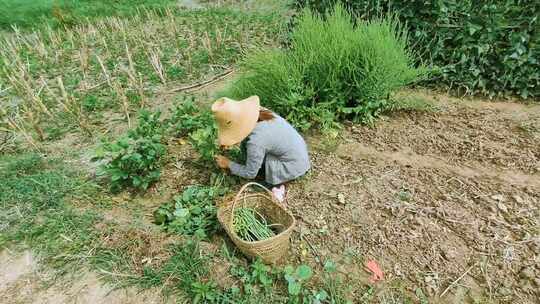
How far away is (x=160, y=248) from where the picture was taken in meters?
2.38

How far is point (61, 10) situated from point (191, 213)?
730 centimetres

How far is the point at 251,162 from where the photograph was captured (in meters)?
2.54

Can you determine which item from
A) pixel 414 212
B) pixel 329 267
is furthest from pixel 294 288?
pixel 414 212

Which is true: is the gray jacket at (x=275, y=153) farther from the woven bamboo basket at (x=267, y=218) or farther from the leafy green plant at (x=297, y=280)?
the leafy green plant at (x=297, y=280)

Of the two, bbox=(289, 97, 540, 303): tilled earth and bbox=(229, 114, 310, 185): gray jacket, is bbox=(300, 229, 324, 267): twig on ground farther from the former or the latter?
bbox=(229, 114, 310, 185): gray jacket

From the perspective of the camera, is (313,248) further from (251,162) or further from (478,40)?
(478,40)

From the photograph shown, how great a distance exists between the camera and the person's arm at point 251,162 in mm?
2475

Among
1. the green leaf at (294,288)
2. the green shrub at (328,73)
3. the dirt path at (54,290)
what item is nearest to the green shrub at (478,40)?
the green shrub at (328,73)

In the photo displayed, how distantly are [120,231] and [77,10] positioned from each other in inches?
293

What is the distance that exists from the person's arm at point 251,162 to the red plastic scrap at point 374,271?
99cm

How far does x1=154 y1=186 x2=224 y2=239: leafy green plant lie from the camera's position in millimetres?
2500

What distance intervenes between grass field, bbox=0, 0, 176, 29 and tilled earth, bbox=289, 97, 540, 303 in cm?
639

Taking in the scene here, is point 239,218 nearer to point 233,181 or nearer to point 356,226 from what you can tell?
point 233,181

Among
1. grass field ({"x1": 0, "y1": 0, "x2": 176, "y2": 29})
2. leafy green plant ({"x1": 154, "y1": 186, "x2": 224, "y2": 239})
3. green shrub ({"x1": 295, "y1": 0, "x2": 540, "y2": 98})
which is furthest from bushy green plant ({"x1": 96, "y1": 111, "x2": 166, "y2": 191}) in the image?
grass field ({"x1": 0, "y1": 0, "x2": 176, "y2": 29})
